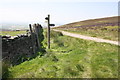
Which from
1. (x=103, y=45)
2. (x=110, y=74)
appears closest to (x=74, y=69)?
(x=110, y=74)

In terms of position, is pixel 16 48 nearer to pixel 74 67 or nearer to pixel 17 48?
pixel 17 48

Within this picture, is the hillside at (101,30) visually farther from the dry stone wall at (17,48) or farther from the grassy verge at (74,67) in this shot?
the dry stone wall at (17,48)

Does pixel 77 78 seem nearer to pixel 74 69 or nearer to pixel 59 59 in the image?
pixel 74 69

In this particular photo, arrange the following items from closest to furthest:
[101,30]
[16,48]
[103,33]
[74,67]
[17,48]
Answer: [74,67] → [16,48] → [17,48] → [103,33] → [101,30]

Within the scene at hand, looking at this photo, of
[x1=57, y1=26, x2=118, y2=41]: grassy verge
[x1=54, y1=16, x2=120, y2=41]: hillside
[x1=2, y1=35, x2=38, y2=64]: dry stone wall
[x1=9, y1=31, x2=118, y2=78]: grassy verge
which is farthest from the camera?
[x1=54, y1=16, x2=120, y2=41]: hillside

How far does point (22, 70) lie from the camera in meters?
9.88

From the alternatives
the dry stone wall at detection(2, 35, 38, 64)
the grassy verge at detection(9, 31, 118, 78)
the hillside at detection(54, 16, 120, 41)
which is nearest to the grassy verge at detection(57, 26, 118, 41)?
the hillside at detection(54, 16, 120, 41)

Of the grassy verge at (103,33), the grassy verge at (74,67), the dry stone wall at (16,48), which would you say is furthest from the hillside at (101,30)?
the dry stone wall at (16,48)

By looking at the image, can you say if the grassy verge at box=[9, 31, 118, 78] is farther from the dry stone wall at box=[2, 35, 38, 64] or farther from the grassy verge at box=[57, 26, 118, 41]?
the grassy verge at box=[57, 26, 118, 41]

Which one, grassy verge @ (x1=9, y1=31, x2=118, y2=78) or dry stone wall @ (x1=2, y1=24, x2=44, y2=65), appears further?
dry stone wall @ (x1=2, y1=24, x2=44, y2=65)

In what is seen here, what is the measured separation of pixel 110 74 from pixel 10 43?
24.3 ft

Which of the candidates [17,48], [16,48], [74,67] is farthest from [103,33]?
[74,67]

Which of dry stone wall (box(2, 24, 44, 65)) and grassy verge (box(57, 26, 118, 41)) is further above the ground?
grassy verge (box(57, 26, 118, 41))

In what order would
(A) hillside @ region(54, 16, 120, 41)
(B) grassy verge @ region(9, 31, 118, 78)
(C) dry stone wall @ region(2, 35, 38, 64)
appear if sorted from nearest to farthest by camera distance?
1. (B) grassy verge @ region(9, 31, 118, 78)
2. (C) dry stone wall @ region(2, 35, 38, 64)
3. (A) hillside @ region(54, 16, 120, 41)
